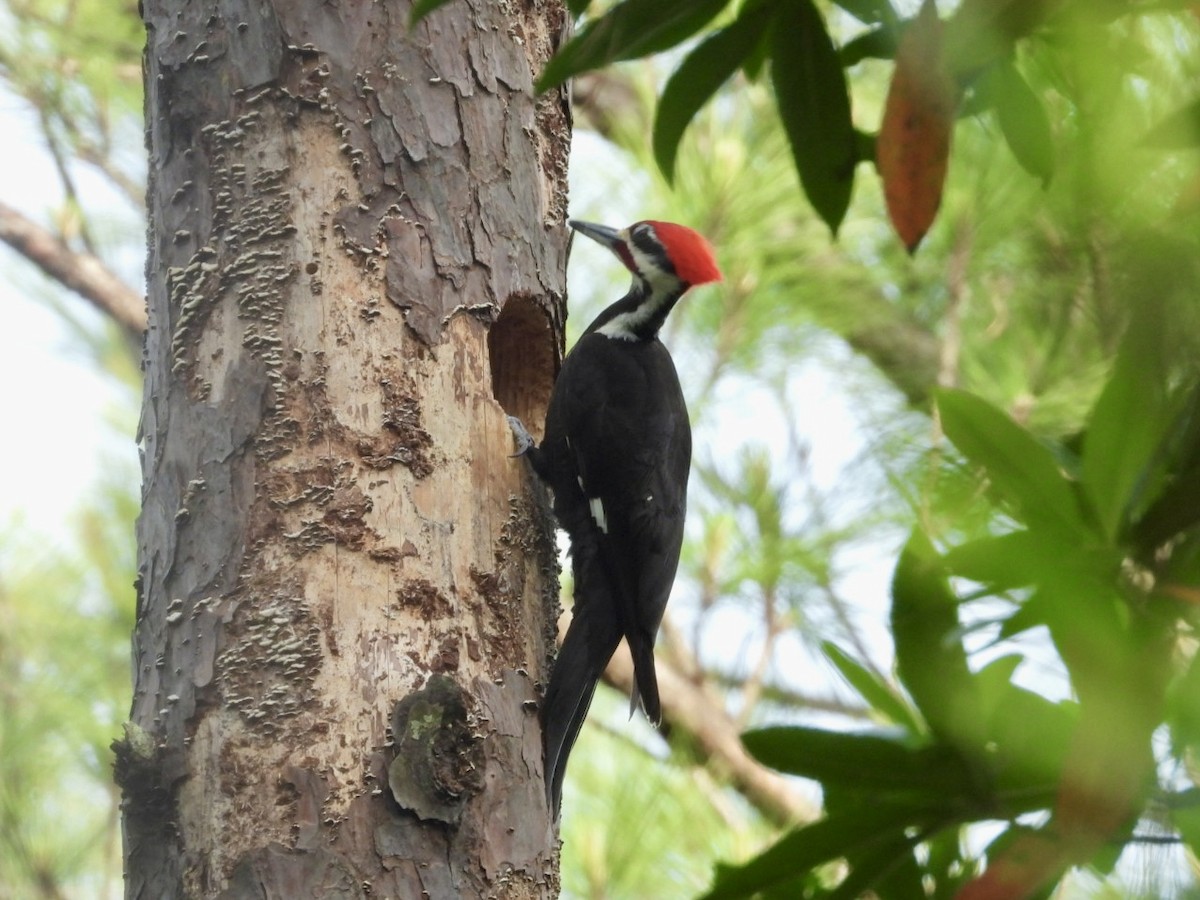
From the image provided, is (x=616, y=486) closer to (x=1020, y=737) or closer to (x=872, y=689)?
(x=872, y=689)

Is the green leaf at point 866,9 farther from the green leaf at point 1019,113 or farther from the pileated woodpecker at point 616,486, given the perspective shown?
the pileated woodpecker at point 616,486

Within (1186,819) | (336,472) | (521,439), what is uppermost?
(521,439)

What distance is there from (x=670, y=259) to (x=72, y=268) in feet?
6.35

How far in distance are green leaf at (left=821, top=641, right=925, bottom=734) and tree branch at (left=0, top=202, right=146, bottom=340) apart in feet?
10.7

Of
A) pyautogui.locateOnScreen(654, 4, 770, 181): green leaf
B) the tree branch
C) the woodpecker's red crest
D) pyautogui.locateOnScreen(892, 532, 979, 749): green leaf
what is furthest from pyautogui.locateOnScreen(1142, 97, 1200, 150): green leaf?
the tree branch

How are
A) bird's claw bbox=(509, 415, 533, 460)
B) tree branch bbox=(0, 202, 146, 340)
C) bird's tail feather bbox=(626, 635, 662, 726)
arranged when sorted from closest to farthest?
bird's claw bbox=(509, 415, 533, 460) < bird's tail feather bbox=(626, 635, 662, 726) < tree branch bbox=(0, 202, 146, 340)

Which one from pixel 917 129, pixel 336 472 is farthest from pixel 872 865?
pixel 336 472

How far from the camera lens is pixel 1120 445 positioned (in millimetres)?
571

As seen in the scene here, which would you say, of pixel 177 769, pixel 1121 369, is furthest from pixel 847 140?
pixel 177 769

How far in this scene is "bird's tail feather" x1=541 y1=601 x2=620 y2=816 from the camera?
172 cm

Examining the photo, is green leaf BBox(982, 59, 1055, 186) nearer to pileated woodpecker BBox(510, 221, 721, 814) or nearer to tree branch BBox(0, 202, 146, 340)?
pileated woodpecker BBox(510, 221, 721, 814)

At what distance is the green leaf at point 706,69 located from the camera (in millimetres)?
784

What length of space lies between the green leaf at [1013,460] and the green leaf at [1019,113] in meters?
0.19

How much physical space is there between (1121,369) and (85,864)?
391 cm
